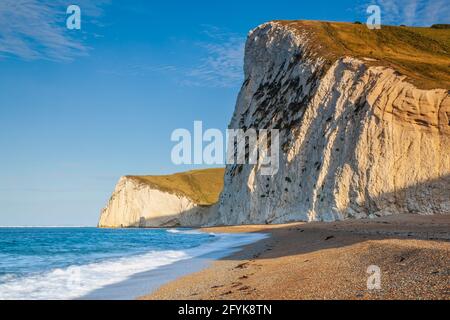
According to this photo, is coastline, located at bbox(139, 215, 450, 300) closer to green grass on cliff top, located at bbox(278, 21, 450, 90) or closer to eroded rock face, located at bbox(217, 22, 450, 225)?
eroded rock face, located at bbox(217, 22, 450, 225)

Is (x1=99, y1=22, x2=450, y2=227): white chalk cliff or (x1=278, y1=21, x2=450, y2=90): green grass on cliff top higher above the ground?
(x1=278, y1=21, x2=450, y2=90): green grass on cliff top

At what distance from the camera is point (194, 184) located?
14138 cm

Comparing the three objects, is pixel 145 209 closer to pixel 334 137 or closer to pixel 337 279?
pixel 334 137

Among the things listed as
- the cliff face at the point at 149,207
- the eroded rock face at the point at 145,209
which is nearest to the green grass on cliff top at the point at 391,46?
the cliff face at the point at 149,207

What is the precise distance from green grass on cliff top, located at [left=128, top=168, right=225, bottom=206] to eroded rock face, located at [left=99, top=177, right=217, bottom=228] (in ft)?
8.24

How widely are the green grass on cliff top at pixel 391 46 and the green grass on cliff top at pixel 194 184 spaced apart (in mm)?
66665

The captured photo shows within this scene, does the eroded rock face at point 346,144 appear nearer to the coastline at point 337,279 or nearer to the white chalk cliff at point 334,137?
the white chalk cliff at point 334,137

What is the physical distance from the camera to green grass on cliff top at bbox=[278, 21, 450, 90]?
48344 mm

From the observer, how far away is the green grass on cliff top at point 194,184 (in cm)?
12444

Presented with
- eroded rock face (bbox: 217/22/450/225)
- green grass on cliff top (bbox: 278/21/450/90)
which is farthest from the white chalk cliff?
green grass on cliff top (bbox: 278/21/450/90)

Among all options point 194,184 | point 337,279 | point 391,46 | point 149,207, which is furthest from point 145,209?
point 337,279

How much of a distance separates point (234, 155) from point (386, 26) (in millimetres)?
35001
